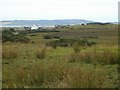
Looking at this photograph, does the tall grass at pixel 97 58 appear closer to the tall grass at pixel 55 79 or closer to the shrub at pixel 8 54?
the shrub at pixel 8 54

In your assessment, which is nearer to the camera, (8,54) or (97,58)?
(97,58)

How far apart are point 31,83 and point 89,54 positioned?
6453 millimetres

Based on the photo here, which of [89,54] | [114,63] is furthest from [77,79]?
[89,54]

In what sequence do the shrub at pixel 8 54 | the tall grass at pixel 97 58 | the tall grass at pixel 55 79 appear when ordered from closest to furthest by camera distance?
the tall grass at pixel 55 79 < the tall grass at pixel 97 58 < the shrub at pixel 8 54

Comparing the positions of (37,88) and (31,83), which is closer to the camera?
(37,88)

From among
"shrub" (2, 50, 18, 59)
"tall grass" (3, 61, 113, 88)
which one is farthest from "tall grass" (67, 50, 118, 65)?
"tall grass" (3, 61, 113, 88)

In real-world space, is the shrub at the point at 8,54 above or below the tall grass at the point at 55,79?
below

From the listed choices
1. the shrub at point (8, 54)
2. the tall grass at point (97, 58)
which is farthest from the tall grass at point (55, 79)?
the shrub at point (8, 54)

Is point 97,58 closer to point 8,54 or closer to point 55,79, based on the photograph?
point 8,54

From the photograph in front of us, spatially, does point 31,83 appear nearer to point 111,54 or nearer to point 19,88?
point 19,88

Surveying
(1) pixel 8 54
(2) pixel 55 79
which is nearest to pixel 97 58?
(1) pixel 8 54

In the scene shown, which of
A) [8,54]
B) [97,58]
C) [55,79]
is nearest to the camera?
[55,79]

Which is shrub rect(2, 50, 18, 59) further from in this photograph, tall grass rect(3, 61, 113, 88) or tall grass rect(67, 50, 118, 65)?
tall grass rect(3, 61, 113, 88)

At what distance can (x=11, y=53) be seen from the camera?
55.1 ft
